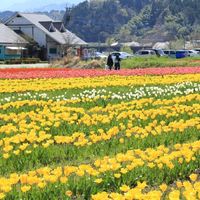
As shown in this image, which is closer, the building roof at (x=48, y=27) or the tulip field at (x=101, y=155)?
the tulip field at (x=101, y=155)

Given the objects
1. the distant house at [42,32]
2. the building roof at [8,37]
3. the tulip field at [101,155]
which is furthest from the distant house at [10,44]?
the tulip field at [101,155]

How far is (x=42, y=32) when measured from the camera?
73.9 meters

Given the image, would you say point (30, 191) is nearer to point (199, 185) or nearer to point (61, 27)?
point (199, 185)

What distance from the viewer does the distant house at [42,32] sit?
74312mm

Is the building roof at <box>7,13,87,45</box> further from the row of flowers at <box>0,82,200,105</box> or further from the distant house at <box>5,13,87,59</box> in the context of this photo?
the row of flowers at <box>0,82,200,105</box>

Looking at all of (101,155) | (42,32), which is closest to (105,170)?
(101,155)

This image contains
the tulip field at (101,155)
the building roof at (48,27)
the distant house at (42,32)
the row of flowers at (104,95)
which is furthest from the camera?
the building roof at (48,27)

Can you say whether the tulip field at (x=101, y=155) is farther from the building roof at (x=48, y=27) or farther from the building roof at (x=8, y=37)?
the building roof at (x=48, y=27)

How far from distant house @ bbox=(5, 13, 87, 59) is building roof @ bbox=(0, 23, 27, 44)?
143 inches

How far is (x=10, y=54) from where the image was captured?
231 feet

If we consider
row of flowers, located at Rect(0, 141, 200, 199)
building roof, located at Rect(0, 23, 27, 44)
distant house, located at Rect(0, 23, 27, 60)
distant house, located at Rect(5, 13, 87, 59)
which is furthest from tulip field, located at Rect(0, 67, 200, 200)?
distant house, located at Rect(5, 13, 87, 59)

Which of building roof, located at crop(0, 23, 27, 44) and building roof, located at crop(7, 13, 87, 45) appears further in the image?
building roof, located at crop(7, 13, 87, 45)

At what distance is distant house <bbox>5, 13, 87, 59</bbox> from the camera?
74.3 meters

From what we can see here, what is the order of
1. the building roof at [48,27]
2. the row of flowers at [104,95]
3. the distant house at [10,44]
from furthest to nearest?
the building roof at [48,27]
the distant house at [10,44]
the row of flowers at [104,95]
